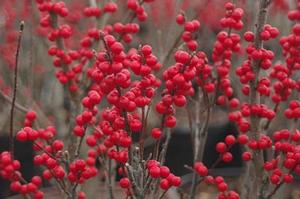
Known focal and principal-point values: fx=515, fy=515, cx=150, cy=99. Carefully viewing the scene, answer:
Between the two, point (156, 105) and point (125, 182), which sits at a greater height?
point (156, 105)

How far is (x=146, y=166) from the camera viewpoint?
4.85ft

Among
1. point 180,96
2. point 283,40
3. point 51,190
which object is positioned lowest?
point 51,190

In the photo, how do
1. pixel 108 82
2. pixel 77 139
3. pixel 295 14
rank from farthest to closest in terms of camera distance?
1. pixel 77 139
2. pixel 295 14
3. pixel 108 82

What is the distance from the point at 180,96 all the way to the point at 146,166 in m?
0.22

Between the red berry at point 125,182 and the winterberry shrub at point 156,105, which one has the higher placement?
the winterberry shrub at point 156,105

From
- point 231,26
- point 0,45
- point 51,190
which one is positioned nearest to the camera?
point 231,26

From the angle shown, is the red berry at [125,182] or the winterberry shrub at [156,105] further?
the red berry at [125,182]

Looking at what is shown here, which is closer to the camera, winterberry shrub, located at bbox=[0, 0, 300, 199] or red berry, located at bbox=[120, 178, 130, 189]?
winterberry shrub, located at bbox=[0, 0, 300, 199]

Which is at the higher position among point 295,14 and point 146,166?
point 295,14

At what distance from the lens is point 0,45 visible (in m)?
3.72

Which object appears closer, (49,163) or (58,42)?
(49,163)

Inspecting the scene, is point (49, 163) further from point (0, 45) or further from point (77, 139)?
point (0, 45)

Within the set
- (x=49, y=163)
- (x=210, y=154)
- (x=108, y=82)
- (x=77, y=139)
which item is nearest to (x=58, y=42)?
(x=77, y=139)

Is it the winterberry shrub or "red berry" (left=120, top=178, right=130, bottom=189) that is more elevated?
the winterberry shrub
